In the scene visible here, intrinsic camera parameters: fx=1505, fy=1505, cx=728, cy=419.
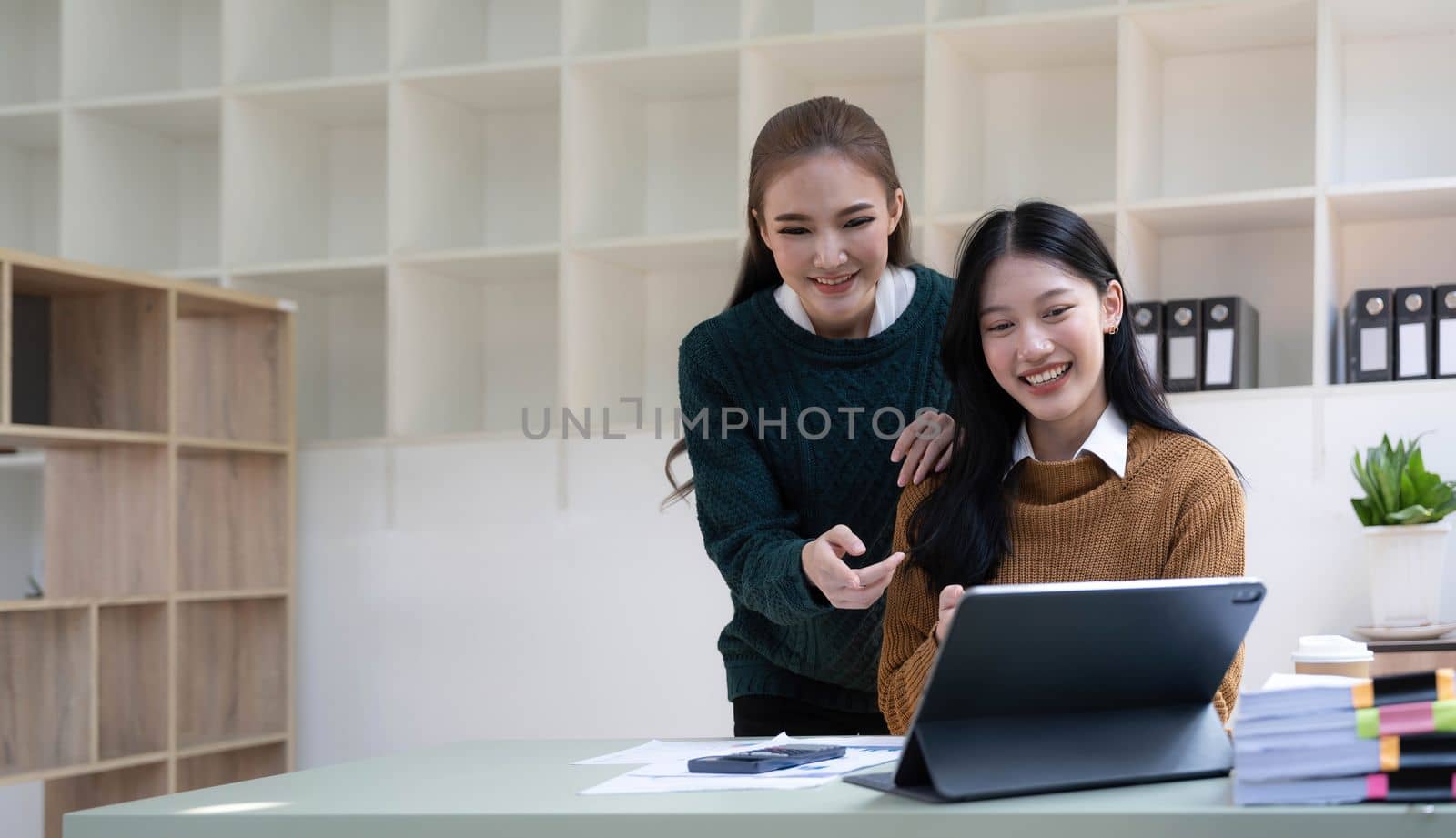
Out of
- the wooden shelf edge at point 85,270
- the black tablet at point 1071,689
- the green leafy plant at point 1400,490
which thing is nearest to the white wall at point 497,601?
the wooden shelf edge at point 85,270

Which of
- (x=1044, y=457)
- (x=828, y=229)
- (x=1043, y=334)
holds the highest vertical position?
(x=828, y=229)

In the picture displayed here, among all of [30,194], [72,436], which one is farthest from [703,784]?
[30,194]

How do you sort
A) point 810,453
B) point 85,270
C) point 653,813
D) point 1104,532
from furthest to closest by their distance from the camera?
point 85,270, point 810,453, point 1104,532, point 653,813

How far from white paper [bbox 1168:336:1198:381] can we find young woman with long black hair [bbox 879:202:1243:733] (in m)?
1.58

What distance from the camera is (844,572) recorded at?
154cm

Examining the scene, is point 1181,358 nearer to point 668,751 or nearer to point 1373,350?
point 1373,350

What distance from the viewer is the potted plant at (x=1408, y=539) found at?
2861 mm

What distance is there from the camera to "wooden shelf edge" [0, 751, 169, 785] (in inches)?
123

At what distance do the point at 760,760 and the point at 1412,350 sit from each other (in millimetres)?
2291

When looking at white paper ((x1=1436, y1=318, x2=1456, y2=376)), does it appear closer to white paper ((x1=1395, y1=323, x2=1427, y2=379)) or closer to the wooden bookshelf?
white paper ((x1=1395, y1=323, x2=1427, y2=379))

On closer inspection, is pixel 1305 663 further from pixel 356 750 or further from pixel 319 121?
pixel 319 121

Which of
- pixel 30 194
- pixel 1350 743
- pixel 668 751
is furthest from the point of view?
pixel 30 194

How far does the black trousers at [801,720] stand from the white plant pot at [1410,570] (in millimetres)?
1400

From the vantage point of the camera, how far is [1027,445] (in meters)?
1.72
